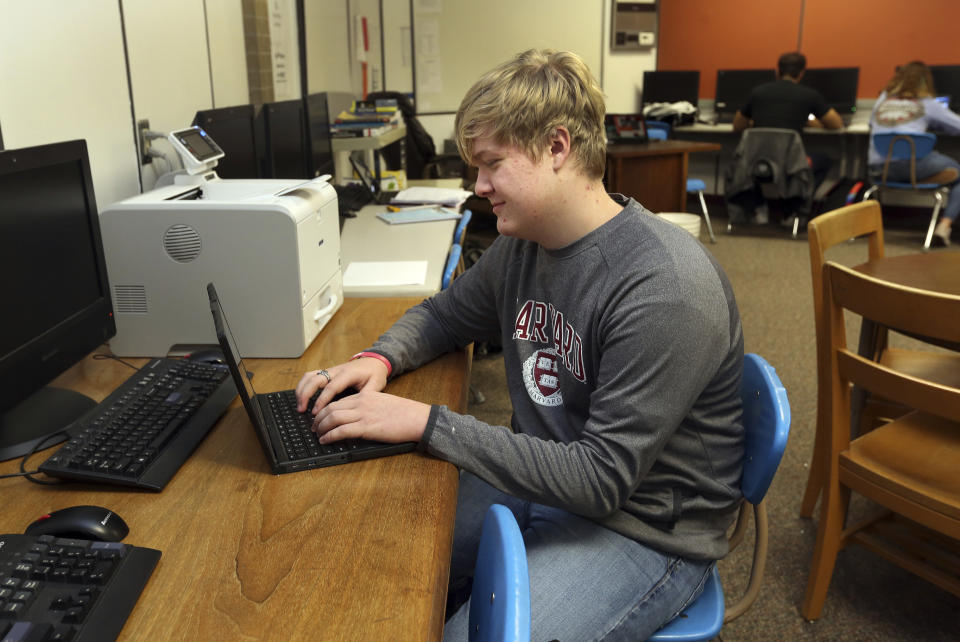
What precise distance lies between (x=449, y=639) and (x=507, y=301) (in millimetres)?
572

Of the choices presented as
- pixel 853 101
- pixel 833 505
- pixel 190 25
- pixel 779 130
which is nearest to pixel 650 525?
pixel 833 505

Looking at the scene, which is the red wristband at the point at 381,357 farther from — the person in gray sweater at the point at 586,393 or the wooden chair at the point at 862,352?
the wooden chair at the point at 862,352

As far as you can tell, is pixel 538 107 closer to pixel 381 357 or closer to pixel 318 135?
pixel 381 357

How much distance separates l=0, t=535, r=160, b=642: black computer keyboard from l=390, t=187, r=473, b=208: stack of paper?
2.40m

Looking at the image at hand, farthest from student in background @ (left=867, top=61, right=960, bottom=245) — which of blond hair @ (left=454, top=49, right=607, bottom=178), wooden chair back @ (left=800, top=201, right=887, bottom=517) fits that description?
blond hair @ (left=454, top=49, right=607, bottom=178)

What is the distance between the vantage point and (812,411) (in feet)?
9.59

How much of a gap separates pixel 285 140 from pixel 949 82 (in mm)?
5674

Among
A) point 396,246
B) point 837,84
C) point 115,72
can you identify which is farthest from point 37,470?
point 837,84

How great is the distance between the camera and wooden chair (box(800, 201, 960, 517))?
6.44 feet

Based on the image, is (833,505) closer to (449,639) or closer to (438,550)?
(449,639)

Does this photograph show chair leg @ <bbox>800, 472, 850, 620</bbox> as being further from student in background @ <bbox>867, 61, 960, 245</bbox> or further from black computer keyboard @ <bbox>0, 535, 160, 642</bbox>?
student in background @ <bbox>867, 61, 960, 245</bbox>

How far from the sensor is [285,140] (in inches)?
101

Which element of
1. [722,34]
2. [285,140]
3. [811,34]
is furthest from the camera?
[722,34]

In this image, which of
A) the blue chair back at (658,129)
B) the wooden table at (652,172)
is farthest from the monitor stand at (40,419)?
the blue chair back at (658,129)
